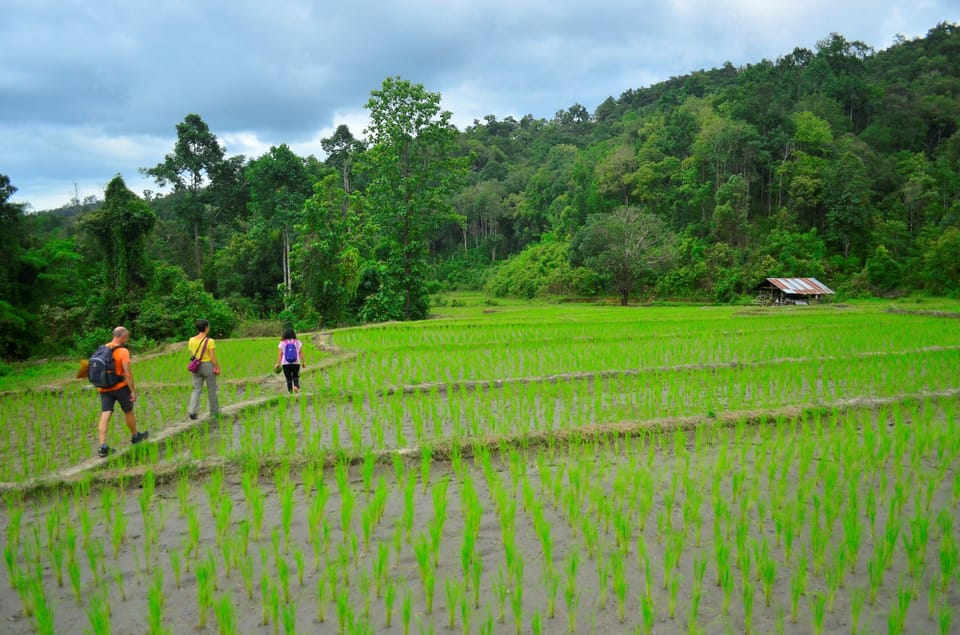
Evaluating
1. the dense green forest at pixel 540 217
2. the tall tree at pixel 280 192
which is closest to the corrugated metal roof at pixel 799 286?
the dense green forest at pixel 540 217

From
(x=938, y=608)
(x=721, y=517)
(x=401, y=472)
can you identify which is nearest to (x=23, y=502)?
(x=401, y=472)

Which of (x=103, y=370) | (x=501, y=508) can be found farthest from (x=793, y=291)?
(x=103, y=370)

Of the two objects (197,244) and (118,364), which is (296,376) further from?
(197,244)

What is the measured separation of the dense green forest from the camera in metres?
17.6

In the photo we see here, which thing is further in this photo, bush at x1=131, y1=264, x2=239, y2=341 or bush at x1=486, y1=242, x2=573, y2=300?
bush at x1=486, y1=242, x2=573, y2=300

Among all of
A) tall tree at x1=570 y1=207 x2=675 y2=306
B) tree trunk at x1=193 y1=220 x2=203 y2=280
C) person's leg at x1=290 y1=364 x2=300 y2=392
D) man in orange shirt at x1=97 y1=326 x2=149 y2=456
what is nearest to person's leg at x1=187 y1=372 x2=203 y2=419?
man in orange shirt at x1=97 y1=326 x2=149 y2=456

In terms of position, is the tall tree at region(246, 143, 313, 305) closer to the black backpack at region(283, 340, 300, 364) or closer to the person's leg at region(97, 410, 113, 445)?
the black backpack at region(283, 340, 300, 364)

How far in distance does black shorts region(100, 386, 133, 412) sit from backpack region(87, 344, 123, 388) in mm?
87

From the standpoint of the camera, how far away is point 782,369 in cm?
862

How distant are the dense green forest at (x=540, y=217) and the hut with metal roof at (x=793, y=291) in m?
1.80

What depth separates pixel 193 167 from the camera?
1212 inches

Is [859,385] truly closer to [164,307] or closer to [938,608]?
[938,608]

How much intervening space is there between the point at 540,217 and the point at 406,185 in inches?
1110

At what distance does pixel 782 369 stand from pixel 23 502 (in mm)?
9493
